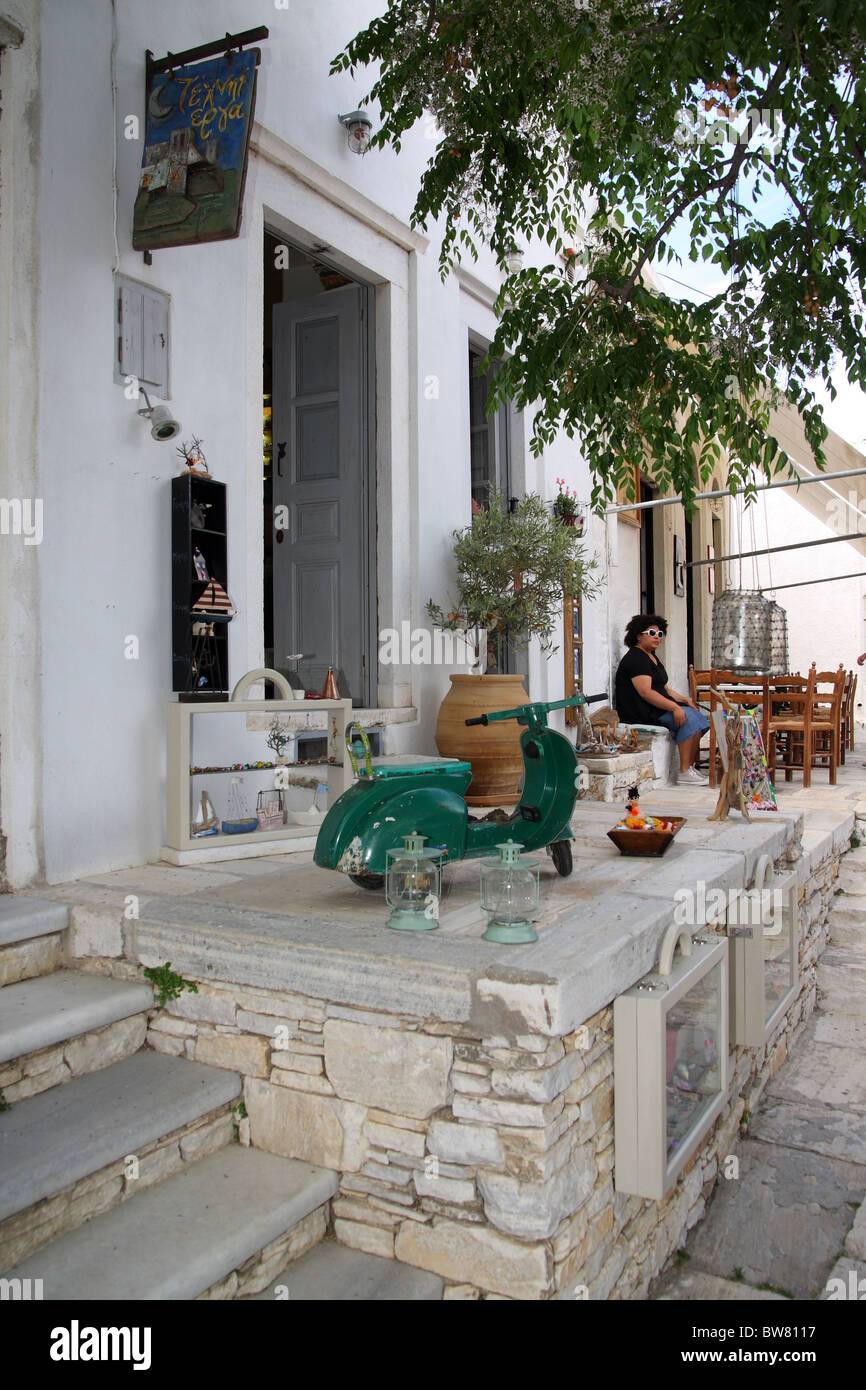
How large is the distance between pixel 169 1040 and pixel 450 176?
3921 mm

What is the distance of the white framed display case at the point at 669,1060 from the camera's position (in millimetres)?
2545

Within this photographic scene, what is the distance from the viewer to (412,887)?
2822 mm

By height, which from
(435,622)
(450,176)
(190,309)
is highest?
(450,176)

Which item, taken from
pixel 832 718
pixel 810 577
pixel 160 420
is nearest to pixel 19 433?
pixel 160 420

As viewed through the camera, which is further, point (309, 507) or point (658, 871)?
point (309, 507)

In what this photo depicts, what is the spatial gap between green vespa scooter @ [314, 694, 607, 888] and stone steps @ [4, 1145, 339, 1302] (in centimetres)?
90

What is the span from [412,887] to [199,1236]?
105 cm

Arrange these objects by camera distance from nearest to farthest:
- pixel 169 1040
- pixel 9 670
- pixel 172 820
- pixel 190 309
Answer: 1. pixel 169 1040
2. pixel 9 670
3. pixel 172 820
4. pixel 190 309

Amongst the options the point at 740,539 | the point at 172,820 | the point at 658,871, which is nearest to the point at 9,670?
the point at 172,820

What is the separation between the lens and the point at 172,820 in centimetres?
397

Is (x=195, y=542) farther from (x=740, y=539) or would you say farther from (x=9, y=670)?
(x=740, y=539)

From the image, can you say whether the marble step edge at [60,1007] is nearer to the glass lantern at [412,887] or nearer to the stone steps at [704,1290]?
the glass lantern at [412,887]

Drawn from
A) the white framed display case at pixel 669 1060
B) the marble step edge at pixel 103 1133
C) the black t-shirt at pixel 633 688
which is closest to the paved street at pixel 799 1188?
the white framed display case at pixel 669 1060

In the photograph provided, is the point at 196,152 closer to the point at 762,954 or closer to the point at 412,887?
the point at 412,887
